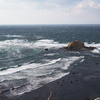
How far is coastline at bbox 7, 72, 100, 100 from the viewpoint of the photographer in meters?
20.2

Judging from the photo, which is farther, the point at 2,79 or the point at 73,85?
the point at 2,79

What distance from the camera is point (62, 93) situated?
70.0 ft

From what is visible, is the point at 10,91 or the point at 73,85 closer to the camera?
the point at 10,91

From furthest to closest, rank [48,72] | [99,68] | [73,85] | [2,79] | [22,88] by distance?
[99,68] < [48,72] < [2,79] < [73,85] < [22,88]

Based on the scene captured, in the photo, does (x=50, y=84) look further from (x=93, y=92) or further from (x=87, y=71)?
(x=87, y=71)

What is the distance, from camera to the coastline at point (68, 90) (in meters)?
20.2

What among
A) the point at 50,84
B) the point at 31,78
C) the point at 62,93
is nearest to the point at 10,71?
the point at 31,78

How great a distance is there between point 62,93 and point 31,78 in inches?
317

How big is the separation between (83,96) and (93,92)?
2.37 m

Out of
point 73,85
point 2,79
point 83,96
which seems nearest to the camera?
point 83,96

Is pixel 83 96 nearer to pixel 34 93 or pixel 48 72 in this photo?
pixel 34 93

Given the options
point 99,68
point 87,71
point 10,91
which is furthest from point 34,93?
point 99,68

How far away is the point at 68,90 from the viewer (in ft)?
73.1

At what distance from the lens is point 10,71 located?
29828 millimetres
